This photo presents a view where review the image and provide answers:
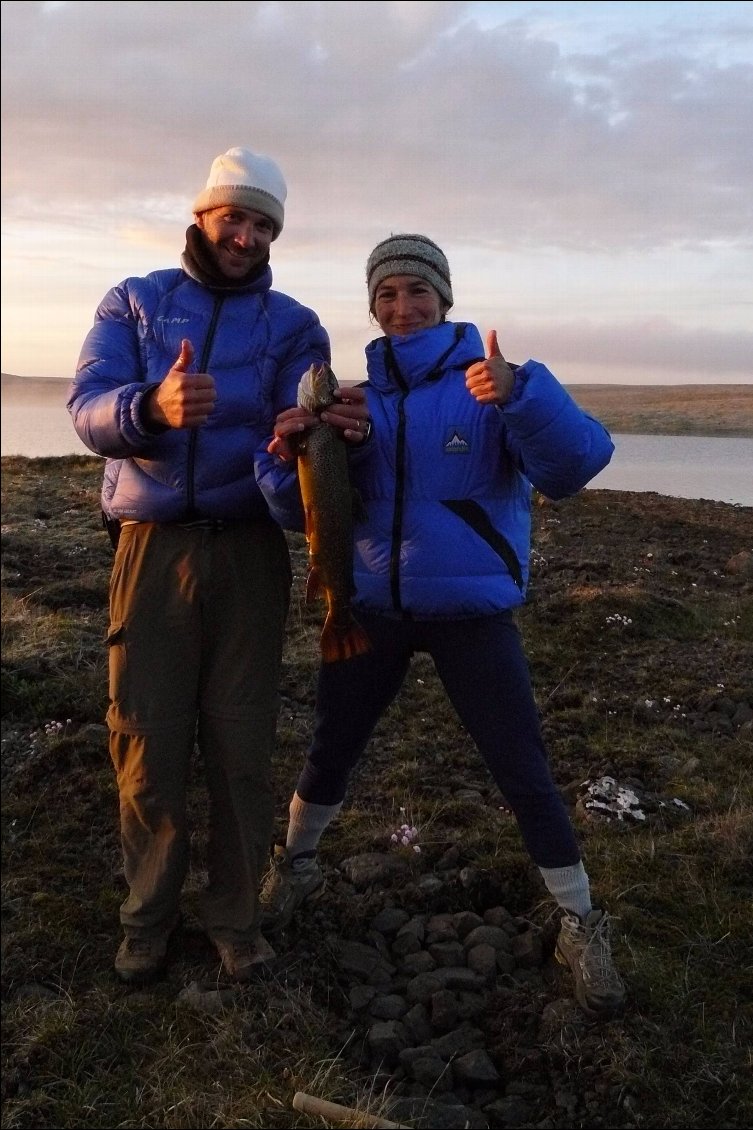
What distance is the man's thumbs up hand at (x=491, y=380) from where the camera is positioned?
348cm

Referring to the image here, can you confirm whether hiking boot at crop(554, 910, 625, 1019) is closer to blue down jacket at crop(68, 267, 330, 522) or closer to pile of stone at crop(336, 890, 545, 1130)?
pile of stone at crop(336, 890, 545, 1130)

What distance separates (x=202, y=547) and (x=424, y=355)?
124 cm

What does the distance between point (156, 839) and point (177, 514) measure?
1468 mm

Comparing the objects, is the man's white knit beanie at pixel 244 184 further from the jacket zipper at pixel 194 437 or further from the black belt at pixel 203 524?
the black belt at pixel 203 524

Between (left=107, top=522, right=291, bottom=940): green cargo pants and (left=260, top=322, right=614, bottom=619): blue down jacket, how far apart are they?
37cm

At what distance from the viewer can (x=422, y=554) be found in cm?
373

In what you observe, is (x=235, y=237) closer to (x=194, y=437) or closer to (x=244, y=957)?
(x=194, y=437)

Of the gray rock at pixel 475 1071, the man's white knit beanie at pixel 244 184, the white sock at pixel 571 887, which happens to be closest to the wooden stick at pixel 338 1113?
the gray rock at pixel 475 1071

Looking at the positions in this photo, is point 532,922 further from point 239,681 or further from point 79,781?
point 79,781

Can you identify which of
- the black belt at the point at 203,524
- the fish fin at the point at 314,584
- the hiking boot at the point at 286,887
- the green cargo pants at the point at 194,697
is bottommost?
the hiking boot at the point at 286,887

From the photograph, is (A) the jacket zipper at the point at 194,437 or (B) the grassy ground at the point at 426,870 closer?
(B) the grassy ground at the point at 426,870

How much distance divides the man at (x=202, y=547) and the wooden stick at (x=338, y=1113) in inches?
33.2

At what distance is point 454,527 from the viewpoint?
3725mm

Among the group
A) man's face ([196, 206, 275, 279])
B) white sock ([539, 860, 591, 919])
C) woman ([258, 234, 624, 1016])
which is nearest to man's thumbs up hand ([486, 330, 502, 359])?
woman ([258, 234, 624, 1016])
